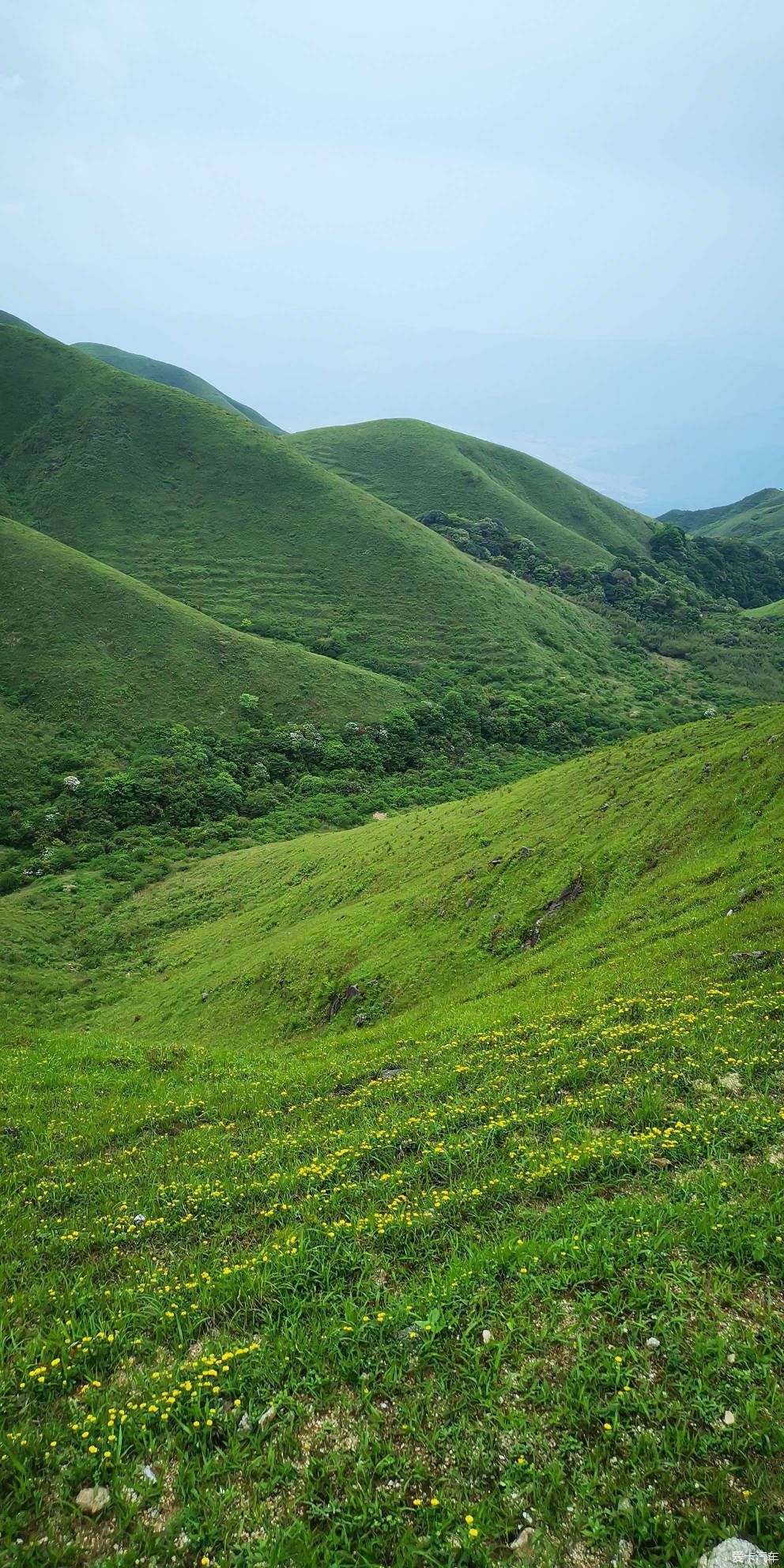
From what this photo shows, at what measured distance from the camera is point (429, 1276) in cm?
785

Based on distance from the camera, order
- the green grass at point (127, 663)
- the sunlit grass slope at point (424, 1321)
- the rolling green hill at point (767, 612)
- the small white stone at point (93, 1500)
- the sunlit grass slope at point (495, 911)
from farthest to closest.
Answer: the rolling green hill at point (767, 612), the green grass at point (127, 663), the sunlit grass slope at point (495, 911), the small white stone at point (93, 1500), the sunlit grass slope at point (424, 1321)

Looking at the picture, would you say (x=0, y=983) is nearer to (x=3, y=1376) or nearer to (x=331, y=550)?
(x=3, y=1376)

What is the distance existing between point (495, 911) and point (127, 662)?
78492 mm

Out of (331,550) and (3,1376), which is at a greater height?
(331,550)

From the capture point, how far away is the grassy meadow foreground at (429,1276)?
5.32 m

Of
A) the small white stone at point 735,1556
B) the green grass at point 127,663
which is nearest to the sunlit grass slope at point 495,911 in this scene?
the small white stone at point 735,1556

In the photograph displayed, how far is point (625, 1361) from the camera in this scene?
6301 millimetres

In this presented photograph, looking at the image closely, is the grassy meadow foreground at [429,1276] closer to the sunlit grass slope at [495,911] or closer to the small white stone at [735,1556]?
the small white stone at [735,1556]

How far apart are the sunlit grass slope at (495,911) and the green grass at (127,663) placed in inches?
1774

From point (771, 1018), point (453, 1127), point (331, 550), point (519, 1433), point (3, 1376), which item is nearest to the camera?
point (519, 1433)

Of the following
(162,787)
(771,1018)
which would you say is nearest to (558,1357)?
(771,1018)

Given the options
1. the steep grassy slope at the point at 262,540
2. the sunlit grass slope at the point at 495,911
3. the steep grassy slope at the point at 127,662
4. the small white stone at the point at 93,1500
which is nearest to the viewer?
the small white stone at the point at 93,1500

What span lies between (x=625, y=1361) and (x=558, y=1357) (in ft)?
2.03

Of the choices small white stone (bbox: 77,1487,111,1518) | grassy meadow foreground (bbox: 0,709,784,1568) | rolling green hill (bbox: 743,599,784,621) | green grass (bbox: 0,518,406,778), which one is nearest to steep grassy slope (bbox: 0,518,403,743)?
green grass (bbox: 0,518,406,778)
